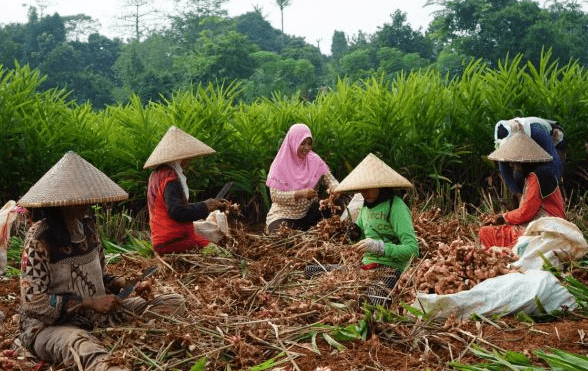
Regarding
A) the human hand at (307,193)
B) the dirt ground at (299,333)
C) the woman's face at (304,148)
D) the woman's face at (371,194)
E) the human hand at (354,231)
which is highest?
the woman's face at (304,148)

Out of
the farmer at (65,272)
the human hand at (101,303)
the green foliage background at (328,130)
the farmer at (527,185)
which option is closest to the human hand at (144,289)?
the farmer at (65,272)

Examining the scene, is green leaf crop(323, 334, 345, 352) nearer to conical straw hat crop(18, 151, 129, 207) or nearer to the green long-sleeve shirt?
the green long-sleeve shirt

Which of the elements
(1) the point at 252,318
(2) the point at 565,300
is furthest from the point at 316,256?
(2) the point at 565,300

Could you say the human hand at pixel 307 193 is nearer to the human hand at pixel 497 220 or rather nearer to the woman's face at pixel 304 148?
the woman's face at pixel 304 148

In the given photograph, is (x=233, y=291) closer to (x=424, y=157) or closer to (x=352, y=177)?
(x=352, y=177)

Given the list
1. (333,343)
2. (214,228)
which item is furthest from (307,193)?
(333,343)

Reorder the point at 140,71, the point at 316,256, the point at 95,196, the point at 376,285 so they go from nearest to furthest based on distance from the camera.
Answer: the point at 95,196 < the point at 376,285 < the point at 316,256 < the point at 140,71

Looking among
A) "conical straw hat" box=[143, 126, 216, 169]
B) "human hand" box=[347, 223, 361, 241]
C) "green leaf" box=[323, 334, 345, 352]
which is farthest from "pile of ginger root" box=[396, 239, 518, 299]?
"conical straw hat" box=[143, 126, 216, 169]

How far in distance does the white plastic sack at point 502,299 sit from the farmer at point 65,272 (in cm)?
171

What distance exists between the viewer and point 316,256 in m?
5.84

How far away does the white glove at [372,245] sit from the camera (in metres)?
4.51

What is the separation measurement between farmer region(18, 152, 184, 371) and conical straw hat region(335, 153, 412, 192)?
1582 mm

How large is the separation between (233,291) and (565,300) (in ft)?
6.65

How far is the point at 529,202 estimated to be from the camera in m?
5.17
